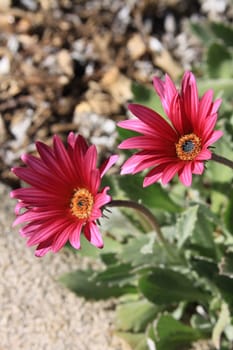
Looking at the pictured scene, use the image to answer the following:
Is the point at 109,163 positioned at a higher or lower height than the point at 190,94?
lower

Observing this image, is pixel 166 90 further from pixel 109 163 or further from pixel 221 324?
pixel 221 324

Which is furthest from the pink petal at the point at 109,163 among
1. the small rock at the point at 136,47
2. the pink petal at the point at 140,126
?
the small rock at the point at 136,47

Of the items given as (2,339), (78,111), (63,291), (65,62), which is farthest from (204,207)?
(65,62)

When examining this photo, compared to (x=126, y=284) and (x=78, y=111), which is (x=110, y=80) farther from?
(x=126, y=284)

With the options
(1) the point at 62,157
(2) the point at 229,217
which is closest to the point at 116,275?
(2) the point at 229,217

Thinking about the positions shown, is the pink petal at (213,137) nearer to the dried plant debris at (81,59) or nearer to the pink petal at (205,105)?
the pink petal at (205,105)

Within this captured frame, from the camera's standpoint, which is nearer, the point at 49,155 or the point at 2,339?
the point at 49,155
